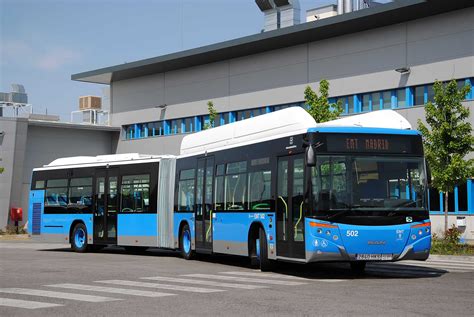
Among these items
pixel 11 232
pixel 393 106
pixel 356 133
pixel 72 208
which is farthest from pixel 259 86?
pixel 356 133

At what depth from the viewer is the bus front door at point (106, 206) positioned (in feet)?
86.7

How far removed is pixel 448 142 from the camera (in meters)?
28.9

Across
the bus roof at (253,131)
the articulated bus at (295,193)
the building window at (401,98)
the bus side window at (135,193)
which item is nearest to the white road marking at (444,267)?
the articulated bus at (295,193)

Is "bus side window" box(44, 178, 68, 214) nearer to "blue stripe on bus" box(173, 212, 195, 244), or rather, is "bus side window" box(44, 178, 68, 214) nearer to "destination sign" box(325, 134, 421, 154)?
"blue stripe on bus" box(173, 212, 195, 244)

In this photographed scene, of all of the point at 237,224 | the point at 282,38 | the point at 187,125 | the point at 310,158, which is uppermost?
the point at 282,38

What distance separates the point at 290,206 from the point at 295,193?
0.34m

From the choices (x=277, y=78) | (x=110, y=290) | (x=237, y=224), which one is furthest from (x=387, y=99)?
(x=110, y=290)

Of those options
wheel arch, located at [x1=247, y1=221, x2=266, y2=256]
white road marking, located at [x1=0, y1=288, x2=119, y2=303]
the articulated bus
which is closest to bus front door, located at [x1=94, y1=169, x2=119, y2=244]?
the articulated bus

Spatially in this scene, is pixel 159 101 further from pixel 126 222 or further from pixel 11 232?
pixel 126 222

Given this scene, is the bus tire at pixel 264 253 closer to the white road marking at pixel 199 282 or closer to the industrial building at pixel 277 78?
the white road marking at pixel 199 282

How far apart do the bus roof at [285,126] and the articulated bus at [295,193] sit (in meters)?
0.03

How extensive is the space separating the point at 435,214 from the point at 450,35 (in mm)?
8051

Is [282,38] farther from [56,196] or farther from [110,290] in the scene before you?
[110,290]

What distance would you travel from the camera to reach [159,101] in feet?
179
